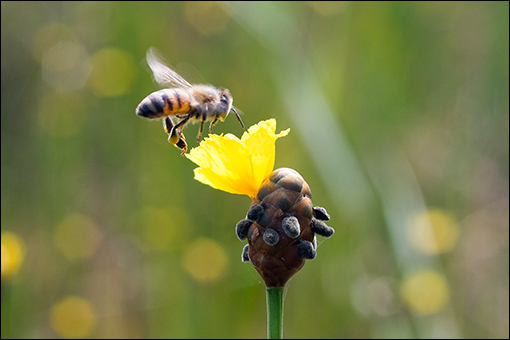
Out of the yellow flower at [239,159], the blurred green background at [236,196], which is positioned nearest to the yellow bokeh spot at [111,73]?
the blurred green background at [236,196]

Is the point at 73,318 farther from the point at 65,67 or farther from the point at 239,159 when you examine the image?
the point at 239,159

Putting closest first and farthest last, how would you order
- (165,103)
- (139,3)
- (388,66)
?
(165,103) → (388,66) → (139,3)

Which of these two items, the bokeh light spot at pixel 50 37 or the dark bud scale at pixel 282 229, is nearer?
the dark bud scale at pixel 282 229

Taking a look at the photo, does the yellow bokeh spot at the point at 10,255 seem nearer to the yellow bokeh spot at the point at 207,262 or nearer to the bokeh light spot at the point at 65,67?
the yellow bokeh spot at the point at 207,262

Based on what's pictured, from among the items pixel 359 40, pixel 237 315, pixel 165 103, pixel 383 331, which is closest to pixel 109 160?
pixel 237 315

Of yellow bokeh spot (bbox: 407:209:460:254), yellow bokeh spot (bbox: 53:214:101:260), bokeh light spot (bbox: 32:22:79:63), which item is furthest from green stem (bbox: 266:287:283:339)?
bokeh light spot (bbox: 32:22:79:63)

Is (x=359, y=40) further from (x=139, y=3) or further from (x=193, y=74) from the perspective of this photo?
(x=193, y=74)

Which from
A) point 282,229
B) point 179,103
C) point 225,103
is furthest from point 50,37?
point 282,229
